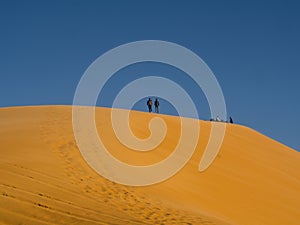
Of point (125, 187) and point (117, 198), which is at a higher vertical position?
point (125, 187)

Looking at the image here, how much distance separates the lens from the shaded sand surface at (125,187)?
9117 millimetres

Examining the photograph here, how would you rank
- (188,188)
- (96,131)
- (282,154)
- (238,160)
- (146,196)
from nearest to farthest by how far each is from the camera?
1. (146,196)
2. (188,188)
3. (96,131)
4. (238,160)
5. (282,154)

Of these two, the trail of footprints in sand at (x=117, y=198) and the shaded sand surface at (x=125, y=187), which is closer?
the shaded sand surface at (x=125, y=187)

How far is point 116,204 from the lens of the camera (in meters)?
10.3

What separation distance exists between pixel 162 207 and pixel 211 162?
839 centimetres

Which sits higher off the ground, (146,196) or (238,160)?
(238,160)

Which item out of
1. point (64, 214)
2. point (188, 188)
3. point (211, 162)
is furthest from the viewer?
point (211, 162)

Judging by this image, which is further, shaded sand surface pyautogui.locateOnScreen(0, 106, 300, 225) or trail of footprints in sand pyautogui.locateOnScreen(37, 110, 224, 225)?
trail of footprints in sand pyautogui.locateOnScreen(37, 110, 224, 225)

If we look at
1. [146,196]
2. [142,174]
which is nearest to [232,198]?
[142,174]

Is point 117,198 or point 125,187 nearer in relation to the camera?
point 117,198

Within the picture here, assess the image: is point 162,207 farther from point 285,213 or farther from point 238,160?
point 238,160

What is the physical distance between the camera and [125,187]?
1180 centimetres

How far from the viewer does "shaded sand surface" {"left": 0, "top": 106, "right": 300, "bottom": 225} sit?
9117 mm

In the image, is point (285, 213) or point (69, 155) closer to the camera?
point (69, 155)
